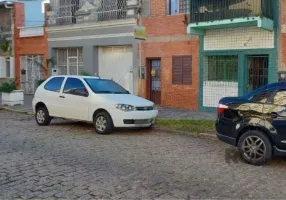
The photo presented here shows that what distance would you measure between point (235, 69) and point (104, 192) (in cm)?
1052

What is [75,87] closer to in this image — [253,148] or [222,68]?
[253,148]

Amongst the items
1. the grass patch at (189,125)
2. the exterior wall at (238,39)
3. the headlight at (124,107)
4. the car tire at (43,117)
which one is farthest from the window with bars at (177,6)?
the car tire at (43,117)

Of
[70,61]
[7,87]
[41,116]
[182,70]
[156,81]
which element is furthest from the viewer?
[70,61]

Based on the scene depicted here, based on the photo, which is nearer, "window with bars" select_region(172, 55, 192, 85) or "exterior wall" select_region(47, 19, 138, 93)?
"window with bars" select_region(172, 55, 192, 85)

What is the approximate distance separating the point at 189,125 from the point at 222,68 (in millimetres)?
4492

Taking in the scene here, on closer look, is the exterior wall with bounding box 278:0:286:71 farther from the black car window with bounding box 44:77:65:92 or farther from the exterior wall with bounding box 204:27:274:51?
the black car window with bounding box 44:77:65:92

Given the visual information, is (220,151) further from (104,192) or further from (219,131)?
(104,192)

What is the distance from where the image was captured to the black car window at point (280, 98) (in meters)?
7.00

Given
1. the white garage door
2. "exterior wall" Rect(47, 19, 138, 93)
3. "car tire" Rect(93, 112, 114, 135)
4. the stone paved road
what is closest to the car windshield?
"car tire" Rect(93, 112, 114, 135)

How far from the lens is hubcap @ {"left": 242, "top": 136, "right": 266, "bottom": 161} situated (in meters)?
7.11

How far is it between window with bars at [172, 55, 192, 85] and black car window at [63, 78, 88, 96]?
5983 mm

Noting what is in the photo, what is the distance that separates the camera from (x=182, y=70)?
16141mm

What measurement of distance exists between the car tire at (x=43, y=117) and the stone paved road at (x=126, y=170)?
6.41 feet

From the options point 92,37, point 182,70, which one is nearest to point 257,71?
point 182,70
